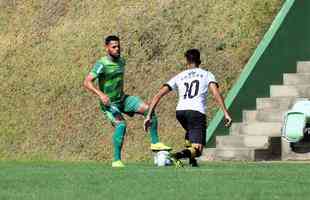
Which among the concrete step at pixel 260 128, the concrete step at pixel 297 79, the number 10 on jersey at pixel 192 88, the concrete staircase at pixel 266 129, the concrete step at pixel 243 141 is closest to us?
the number 10 on jersey at pixel 192 88

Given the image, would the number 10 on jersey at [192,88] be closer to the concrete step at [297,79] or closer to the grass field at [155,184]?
the grass field at [155,184]

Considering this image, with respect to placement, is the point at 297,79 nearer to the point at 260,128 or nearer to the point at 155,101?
the point at 260,128

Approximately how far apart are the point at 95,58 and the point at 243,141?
668 cm

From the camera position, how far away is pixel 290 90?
22.1 meters

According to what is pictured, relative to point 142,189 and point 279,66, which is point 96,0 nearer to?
point 279,66

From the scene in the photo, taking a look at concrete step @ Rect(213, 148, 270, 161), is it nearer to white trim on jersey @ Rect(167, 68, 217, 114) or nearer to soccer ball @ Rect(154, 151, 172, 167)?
soccer ball @ Rect(154, 151, 172, 167)

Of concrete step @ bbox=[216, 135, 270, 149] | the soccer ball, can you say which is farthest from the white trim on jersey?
concrete step @ bbox=[216, 135, 270, 149]

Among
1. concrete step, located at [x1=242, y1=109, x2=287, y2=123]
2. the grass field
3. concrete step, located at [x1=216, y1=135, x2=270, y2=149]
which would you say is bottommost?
the grass field

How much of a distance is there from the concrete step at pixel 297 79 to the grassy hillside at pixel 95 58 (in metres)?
3.07

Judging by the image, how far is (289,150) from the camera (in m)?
21.0

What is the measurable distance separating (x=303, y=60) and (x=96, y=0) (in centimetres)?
806

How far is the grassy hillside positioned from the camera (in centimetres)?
2564

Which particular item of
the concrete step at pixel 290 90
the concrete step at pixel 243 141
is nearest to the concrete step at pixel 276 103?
the concrete step at pixel 290 90

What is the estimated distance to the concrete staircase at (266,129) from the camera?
21.3 metres
